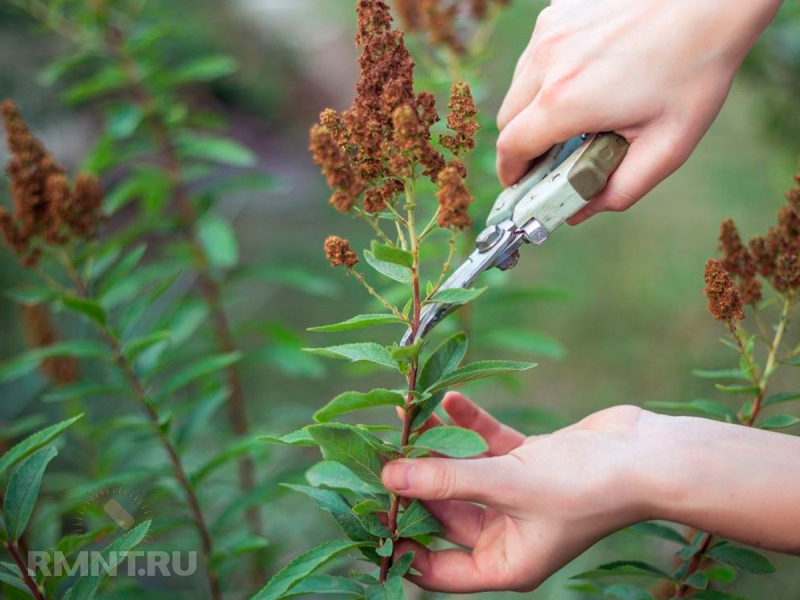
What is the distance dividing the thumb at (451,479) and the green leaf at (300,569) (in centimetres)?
10

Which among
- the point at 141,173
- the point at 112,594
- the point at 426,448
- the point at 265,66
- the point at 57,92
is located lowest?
the point at 112,594

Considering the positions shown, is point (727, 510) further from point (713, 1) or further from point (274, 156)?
point (274, 156)

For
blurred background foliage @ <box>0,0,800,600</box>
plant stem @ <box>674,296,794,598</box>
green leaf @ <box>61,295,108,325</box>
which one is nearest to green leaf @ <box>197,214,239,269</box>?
blurred background foliage @ <box>0,0,800,600</box>

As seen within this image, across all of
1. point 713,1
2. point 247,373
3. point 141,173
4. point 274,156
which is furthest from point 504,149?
point 274,156

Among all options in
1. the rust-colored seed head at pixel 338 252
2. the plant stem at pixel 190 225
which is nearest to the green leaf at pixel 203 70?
the plant stem at pixel 190 225

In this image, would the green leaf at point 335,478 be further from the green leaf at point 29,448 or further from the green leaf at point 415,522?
the green leaf at point 29,448

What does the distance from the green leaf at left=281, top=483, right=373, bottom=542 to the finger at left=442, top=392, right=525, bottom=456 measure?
222mm

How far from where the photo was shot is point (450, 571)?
101 centimetres

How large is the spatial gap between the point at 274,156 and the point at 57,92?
1442 millimetres

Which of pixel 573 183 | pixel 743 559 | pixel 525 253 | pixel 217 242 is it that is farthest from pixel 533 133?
pixel 525 253

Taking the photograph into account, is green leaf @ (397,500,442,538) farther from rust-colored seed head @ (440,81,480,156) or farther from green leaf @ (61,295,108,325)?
green leaf @ (61,295,108,325)

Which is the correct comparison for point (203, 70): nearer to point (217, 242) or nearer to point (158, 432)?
point (217, 242)

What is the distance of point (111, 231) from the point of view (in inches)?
156

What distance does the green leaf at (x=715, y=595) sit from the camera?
1.02 m
